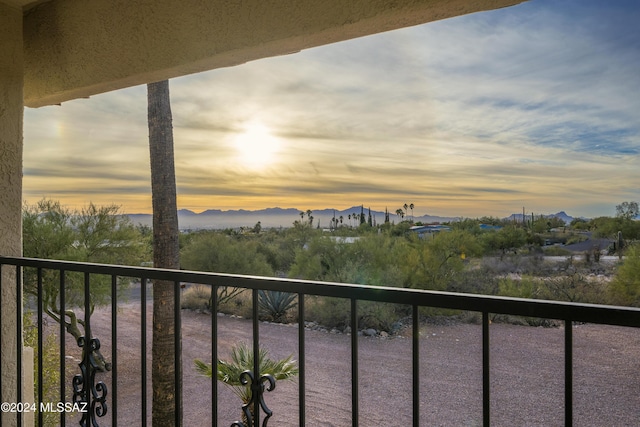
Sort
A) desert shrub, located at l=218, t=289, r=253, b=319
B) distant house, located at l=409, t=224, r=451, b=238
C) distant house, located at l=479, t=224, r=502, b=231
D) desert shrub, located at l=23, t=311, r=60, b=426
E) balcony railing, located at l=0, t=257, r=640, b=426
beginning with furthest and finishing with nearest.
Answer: desert shrub, located at l=218, t=289, r=253, b=319
distant house, located at l=409, t=224, r=451, b=238
distant house, located at l=479, t=224, r=502, b=231
desert shrub, located at l=23, t=311, r=60, b=426
balcony railing, located at l=0, t=257, r=640, b=426

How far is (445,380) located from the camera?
9750 mm

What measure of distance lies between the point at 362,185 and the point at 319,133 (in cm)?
195

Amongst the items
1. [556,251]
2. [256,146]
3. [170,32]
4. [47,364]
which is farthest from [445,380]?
[170,32]

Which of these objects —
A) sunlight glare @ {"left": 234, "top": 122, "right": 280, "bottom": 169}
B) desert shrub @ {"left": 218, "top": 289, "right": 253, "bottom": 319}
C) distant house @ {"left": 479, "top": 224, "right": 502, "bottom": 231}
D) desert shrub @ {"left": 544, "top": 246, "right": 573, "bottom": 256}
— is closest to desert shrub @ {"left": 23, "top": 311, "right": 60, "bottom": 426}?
desert shrub @ {"left": 218, "top": 289, "right": 253, "bottom": 319}

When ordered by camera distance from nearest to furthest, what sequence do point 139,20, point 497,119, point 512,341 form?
point 139,20 → point 512,341 → point 497,119

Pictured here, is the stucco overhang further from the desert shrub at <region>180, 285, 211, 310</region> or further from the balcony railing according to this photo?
the desert shrub at <region>180, 285, 211, 310</region>

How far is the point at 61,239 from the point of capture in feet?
31.2

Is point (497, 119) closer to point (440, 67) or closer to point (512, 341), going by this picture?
point (440, 67)

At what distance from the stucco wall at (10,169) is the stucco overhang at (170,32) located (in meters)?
0.08

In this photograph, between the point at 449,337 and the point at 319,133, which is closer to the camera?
the point at 449,337

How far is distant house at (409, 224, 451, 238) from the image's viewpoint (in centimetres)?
1068

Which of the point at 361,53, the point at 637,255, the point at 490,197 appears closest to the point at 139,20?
the point at 637,255

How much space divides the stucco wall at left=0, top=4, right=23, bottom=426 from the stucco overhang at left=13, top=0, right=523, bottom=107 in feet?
0.28

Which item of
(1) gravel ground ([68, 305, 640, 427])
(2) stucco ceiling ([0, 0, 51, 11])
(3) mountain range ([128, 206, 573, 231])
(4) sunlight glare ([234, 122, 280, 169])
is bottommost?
(1) gravel ground ([68, 305, 640, 427])
